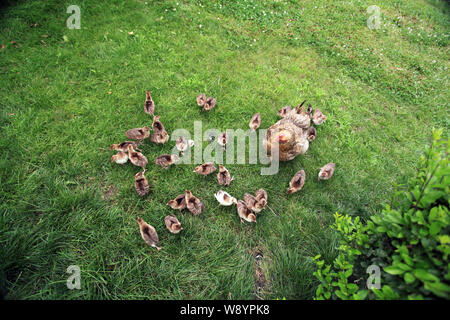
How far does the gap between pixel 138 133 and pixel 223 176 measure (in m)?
1.57

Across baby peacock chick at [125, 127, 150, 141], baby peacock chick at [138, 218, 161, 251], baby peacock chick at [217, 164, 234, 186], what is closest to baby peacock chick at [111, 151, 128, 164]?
baby peacock chick at [125, 127, 150, 141]

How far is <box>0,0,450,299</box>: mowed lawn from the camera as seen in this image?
269 centimetres

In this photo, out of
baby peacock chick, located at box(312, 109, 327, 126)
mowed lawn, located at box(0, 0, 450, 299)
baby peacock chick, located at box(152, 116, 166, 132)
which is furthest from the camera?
baby peacock chick, located at box(312, 109, 327, 126)

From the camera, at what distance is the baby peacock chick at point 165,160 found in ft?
11.3

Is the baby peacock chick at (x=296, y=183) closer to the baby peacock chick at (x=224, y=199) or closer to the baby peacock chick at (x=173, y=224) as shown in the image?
the baby peacock chick at (x=224, y=199)

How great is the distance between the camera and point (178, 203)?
10.1ft

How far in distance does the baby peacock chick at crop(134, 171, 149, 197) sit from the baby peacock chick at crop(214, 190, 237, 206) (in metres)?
1.00

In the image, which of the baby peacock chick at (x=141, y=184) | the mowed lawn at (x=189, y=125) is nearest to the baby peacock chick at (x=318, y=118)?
the mowed lawn at (x=189, y=125)

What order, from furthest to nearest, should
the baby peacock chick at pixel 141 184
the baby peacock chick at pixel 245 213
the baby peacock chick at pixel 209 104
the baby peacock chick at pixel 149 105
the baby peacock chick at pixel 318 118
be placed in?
the baby peacock chick at pixel 318 118 < the baby peacock chick at pixel 209 104 < the baby peacock chick at pixel 149 105 < the baby peacock chick at pixel 141 184 < the baby peacock chick at pixel 245 213

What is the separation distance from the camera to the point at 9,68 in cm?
437

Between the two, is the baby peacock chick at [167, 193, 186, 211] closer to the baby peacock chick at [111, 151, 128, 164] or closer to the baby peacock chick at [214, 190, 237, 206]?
the baby peacock chick at [214, 190, 237, 206]

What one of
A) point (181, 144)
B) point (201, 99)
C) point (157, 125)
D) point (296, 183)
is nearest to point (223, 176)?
point (181, 144)

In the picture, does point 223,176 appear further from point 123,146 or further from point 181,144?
point 123,146

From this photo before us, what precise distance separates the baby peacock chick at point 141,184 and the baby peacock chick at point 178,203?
0.42m
